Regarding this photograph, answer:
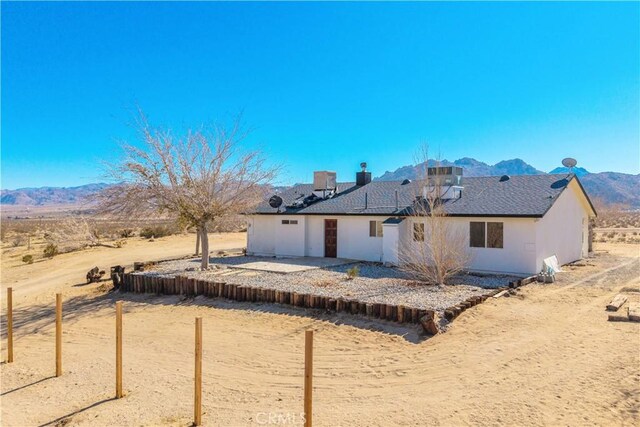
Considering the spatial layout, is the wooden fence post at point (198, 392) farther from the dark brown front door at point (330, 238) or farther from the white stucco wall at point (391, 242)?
the dark brown front door at point (330, 238)

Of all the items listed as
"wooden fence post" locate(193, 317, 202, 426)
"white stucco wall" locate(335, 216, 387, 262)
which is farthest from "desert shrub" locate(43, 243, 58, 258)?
"wooden fence post" locate(193, 317, 202, 426)

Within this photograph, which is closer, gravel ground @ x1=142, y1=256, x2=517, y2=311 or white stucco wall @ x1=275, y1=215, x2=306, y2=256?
gravel ground @ x1=142, y1=256, x2=517, y2=311

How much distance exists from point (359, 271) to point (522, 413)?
12056 millimetres

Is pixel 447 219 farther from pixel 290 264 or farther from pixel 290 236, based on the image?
pixel 290 236

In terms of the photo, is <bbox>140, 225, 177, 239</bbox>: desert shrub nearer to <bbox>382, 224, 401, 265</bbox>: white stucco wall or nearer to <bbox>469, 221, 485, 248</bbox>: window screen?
<bbox>382, 224, 401, 265</bbox>: white stucco wall

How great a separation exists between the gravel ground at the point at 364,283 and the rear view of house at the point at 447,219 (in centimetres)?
119

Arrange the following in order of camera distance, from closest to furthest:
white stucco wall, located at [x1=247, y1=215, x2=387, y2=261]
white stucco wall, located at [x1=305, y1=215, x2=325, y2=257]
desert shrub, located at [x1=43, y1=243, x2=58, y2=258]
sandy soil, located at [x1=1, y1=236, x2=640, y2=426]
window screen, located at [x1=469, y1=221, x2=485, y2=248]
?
sandy soil, located at [x1=1, y1=236, x2=640, y2=426]
window screen, located at [x1=469, y1=221, x2=485, y2=248]
white stucco wall, located at [x1=247, y1=215, x2=387, y2=261]
white stucco wall, located at [x1=305, y1=215, x2=325, y2=257]
desert shrub, located at [x1=43, y1=243, x2=58, y2=258]

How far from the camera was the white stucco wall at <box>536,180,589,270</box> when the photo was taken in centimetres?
1788

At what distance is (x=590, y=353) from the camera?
904cm

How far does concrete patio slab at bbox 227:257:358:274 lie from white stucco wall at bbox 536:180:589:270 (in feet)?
26.9

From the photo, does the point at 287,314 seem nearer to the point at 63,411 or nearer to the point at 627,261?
the point at 63,411

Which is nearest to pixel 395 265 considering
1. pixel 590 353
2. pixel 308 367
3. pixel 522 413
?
pixel 590 353

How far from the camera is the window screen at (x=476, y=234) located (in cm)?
1822

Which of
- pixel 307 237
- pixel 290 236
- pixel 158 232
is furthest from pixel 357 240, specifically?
pixel 158 232
